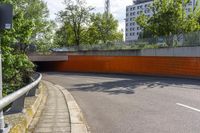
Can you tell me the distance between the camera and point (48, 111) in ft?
34.7

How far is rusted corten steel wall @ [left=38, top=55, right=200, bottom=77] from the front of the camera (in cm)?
3033

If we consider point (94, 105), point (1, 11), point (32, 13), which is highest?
point (32, 13)

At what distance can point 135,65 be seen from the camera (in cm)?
3744

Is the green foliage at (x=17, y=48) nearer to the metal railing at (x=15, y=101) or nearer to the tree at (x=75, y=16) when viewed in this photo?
the metal railing at (x=15, y=101)

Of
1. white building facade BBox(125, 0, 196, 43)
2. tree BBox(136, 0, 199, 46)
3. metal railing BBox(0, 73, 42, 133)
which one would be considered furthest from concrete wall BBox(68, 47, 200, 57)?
white building facade BBox(125, 0, 196, 43)

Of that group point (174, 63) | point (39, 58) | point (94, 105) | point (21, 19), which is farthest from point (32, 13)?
point (94, 105)

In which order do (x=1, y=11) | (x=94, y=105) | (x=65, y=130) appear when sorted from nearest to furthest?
1. (x=1, y=11)
2. (x=65, y=130)
3. (x=94, y=105)

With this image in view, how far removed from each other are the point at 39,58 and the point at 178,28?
20214mm

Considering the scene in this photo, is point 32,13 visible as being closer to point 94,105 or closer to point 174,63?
point 174,63

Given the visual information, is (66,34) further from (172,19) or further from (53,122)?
(53,122)

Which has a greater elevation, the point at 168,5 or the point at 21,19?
the point at 168,5

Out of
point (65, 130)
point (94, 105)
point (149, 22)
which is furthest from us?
point (149, 22)

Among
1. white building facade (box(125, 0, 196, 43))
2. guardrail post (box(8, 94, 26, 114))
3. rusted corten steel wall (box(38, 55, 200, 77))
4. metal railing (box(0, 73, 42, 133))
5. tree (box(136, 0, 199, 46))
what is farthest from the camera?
white building facade (box(125, 0, 196, 43))

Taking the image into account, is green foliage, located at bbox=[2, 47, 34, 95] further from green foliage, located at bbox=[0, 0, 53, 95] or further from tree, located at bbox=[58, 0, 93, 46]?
tree, located at bbox=[58, 0, 93, 46]
